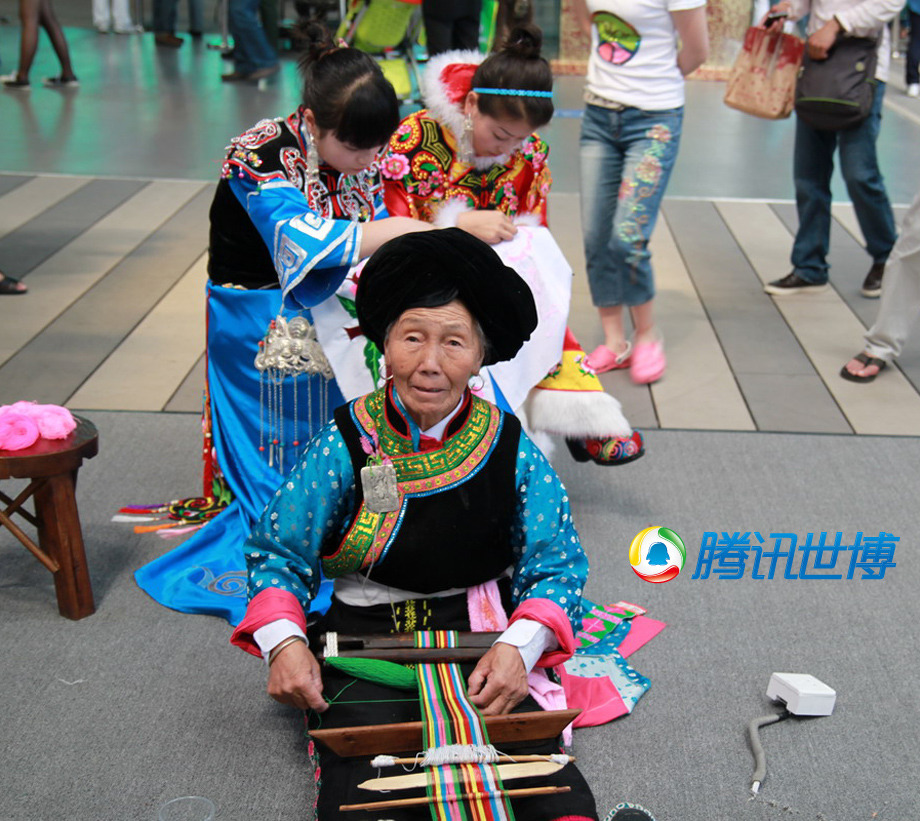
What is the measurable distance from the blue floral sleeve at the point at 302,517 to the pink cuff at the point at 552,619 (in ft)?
1.08

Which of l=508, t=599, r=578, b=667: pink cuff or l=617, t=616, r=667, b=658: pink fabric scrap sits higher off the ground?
l=508, t=599, r=578, b=667: pink cuff

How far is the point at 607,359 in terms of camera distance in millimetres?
3803

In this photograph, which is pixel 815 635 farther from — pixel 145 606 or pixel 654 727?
pixel 145 606

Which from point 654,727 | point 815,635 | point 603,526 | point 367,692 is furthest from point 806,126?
point 367,692

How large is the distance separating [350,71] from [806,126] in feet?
8.51

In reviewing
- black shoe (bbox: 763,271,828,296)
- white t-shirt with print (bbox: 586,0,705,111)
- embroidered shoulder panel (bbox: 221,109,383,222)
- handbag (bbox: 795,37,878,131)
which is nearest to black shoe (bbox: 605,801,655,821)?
embroidered shoulder panel (bbox: 221,109,383,222)

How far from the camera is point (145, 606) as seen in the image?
249 cm

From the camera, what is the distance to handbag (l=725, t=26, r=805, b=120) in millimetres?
4145

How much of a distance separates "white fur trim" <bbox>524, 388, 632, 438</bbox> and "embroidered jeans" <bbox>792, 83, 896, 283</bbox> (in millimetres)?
2014

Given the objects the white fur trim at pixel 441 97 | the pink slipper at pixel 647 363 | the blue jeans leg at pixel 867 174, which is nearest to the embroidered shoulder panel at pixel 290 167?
the white fur trim at pixel 441 97

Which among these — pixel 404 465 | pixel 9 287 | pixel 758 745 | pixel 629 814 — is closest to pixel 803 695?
pixel 758 745

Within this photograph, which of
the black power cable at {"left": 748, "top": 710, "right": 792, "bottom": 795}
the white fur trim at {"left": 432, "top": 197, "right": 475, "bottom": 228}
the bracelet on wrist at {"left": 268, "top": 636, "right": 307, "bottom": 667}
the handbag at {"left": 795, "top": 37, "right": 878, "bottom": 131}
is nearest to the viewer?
the bracelet on wrist at {"left": 268, "top": 636, "right": 307, "bottom": 667}

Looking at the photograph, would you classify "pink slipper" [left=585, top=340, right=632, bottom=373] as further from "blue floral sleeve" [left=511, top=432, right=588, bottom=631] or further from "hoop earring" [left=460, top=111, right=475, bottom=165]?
"blue floral sleeve" [left=511, top=432, right=588, bottom=631]

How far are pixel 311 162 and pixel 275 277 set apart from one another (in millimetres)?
295
